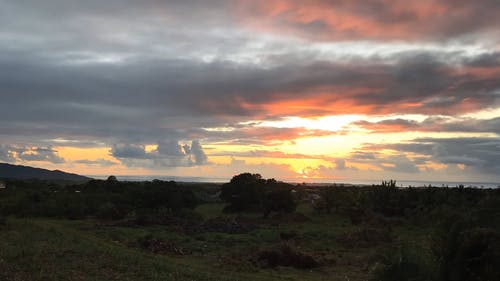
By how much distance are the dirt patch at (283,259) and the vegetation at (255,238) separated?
0.05 m

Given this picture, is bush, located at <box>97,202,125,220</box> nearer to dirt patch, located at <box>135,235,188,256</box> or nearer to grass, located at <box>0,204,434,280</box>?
grass, located at <box>0,204,434,280</box>

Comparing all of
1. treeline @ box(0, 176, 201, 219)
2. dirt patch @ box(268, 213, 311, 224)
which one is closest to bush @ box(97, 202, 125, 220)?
treeline @ box(0, 176, 201, 219)

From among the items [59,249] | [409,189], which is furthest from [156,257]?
[409,189]

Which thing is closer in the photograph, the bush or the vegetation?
the vegetation

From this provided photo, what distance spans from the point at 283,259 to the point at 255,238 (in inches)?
319

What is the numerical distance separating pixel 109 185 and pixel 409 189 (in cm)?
4313

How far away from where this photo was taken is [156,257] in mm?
22625

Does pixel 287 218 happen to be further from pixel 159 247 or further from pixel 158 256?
pixel 158 256

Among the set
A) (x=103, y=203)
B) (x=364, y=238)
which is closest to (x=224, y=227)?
(x=364, y=238)

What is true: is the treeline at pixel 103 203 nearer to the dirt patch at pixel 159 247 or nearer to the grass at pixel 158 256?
the grass at pixel 158 256

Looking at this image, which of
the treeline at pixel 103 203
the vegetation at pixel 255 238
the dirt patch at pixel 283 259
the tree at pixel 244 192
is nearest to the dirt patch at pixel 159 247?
the vegetation at pixel 255 238

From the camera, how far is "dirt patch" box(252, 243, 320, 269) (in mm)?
22938

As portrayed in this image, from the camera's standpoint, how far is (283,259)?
2338 cm

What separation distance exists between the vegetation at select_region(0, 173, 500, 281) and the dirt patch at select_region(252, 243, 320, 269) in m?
0.05
